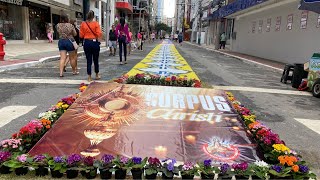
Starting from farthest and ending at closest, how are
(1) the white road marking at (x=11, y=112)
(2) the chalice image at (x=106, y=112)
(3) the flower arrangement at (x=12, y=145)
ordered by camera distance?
(1) the white road marking at (x=11, y=112), (2) the chalice image at (x=106, y=112), (3) the flower arrangement at (x=12, y=145)

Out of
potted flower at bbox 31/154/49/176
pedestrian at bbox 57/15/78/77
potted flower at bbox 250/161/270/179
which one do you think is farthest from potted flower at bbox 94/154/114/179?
pedestrian at bbox 57/15/78/77

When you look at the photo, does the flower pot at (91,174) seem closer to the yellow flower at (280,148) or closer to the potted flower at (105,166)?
the potted flower at (105,166)

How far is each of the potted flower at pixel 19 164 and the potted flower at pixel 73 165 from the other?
0.39 m

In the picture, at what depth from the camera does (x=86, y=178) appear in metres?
2.97

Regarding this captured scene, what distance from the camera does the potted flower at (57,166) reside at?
2.88m

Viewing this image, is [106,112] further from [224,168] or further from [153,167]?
[224,168]

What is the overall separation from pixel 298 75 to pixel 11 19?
2073cm

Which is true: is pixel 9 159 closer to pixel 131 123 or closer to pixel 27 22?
pixel 131 123

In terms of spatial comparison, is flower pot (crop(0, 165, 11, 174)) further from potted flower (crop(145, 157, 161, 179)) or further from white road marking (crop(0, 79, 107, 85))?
white road marking (crop(0, 79, 107, 85))

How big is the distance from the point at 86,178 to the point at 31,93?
4.81 meters

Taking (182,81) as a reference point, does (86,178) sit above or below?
below

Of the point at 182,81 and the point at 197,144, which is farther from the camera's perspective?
the point at 182,81

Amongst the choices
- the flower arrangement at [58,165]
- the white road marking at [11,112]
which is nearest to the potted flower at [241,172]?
the flower arrangement at [58,165]

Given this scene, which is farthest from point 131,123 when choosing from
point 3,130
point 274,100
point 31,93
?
point 274,100
